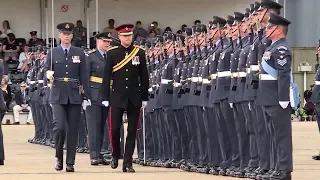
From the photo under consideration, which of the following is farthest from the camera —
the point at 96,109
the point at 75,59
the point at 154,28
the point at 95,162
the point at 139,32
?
the point at 154,28

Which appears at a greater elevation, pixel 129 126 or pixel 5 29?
pixel 5 29

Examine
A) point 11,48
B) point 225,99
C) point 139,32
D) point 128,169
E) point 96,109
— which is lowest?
point 128,169

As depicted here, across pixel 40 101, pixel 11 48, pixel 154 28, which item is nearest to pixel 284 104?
pixel 40 101

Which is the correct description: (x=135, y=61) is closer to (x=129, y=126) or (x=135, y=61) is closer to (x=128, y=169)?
(x=129, y=126)

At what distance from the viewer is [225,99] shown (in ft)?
44.7

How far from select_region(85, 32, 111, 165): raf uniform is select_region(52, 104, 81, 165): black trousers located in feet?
6.43

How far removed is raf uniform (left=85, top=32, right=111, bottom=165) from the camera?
55.8 ft

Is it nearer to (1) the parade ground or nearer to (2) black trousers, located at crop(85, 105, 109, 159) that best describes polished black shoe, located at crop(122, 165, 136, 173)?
(1) the parade ground

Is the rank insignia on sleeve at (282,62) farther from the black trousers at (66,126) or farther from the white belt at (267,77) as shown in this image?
the black trousers at (66,126)

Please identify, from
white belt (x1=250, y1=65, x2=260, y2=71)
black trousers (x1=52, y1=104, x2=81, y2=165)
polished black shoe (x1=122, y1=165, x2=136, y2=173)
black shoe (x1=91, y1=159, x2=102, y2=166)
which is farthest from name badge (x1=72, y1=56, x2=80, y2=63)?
white belt (x1=250, y1=65, x2=260, y2=71)

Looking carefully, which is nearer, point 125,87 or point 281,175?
point 281,175

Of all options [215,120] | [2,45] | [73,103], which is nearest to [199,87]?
[215,120]

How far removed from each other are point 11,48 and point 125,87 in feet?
73.0

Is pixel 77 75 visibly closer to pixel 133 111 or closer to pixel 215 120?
pixel 133 111
